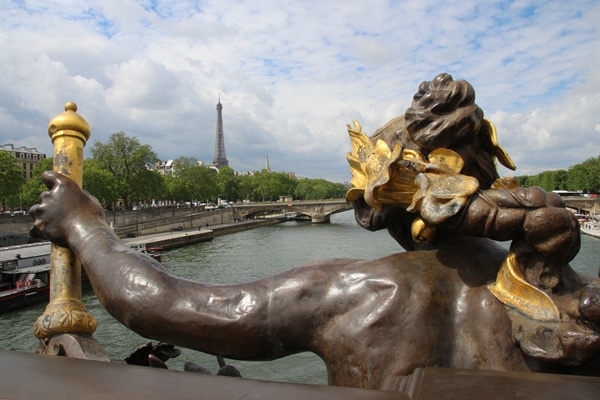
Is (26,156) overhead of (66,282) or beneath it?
overhead

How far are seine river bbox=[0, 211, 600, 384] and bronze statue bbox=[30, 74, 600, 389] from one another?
18.7ft

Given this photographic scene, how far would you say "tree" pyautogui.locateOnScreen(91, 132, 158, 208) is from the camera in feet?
133

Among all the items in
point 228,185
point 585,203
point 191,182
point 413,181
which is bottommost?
point 585,203

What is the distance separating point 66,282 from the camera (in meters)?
2.14

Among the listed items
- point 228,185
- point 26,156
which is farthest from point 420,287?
point 26,156

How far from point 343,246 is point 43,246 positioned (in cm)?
1634

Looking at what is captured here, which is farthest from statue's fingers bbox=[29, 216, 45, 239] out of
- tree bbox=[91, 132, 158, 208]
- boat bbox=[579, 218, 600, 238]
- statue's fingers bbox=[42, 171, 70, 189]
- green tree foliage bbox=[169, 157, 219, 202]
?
green tree foliage bbox=[169, 157, 219, 202]

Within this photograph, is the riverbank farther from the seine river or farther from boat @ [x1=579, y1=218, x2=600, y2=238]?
boat @ [x1=579, y1=218, x2=600, y2=238]

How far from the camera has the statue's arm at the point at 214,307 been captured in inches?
64.9

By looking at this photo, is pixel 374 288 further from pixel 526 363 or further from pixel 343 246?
pixel 343 246

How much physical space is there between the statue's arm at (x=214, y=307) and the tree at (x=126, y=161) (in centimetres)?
4025

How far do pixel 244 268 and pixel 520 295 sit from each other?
19.9 meters

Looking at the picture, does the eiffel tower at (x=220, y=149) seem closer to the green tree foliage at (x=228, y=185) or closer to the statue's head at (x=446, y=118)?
the green tree foliage at (x=228, y=185)

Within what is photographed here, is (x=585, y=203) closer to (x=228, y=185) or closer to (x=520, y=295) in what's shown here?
(x=228, y=185)
